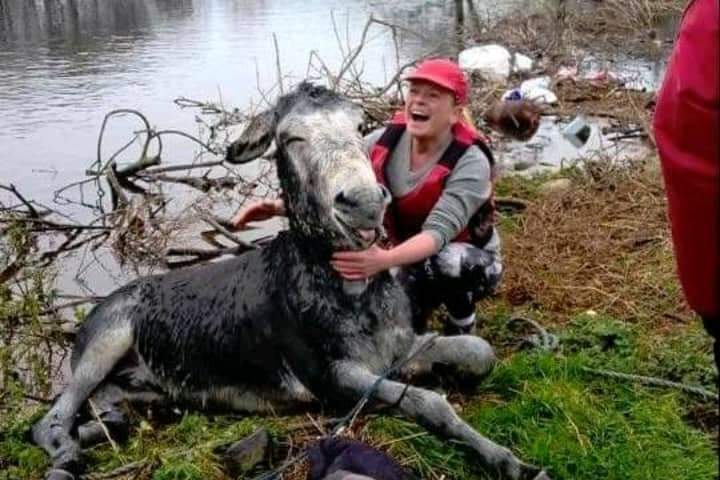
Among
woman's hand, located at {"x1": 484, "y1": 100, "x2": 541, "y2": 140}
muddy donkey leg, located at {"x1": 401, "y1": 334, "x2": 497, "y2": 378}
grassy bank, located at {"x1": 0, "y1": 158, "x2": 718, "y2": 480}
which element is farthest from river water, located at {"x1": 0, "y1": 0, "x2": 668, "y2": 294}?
muddy donkey leg, located at {"x1": 401, "y1": 334, "x2": 497, "y2": 378}

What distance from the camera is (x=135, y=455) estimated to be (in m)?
4.27

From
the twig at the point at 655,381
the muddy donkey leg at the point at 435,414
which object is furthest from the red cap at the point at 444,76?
the twig at the point at 655,381

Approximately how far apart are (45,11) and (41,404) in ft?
99.6

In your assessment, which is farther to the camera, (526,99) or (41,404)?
(526,99)

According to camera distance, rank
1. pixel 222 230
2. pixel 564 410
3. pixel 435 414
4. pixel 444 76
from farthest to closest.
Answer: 1. pixel 222 230
2. pixel 444 76
3. pixel 564 410
4. pixel 435 414

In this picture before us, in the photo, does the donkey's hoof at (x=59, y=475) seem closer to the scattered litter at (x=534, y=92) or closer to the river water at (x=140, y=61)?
the river water at (x=140, y=61)

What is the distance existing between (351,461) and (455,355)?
1.09 metres

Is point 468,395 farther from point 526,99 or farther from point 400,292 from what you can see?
point 526,99

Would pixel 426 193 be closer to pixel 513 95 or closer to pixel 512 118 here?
pixel 512 118

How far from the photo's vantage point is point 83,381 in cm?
472

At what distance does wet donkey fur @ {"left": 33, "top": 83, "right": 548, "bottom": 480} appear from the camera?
3930mm

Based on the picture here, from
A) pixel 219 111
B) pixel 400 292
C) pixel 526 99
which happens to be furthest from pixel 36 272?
pixel 526 99

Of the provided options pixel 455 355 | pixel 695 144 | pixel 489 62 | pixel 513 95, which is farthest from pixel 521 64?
pixel 695 144

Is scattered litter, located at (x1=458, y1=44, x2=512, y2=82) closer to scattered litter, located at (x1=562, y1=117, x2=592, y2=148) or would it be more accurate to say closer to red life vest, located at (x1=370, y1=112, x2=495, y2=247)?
scattered litter, located at (x1=562, y1=117, x2=592, y2=148)
